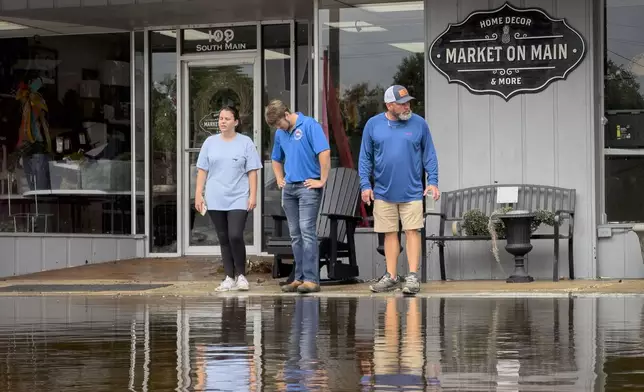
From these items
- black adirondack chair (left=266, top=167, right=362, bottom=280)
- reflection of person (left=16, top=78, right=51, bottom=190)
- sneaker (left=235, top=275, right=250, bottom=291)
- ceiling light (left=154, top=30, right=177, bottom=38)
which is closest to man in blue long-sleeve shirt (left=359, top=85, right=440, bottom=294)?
black adirondack chair (left=266, top=167, right=362, bottom=280)

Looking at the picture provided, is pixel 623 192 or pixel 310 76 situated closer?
pixel 623 192

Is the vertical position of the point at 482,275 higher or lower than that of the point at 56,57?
lower

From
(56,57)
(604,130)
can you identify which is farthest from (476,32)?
(56,57)

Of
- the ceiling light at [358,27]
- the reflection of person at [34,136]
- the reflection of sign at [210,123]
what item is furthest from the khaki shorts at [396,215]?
the reflection of person at [34,136]

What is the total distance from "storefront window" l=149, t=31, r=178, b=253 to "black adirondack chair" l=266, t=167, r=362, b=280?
362 cm

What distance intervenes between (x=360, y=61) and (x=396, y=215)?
3165 mm

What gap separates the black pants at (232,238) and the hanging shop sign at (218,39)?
4.63 m

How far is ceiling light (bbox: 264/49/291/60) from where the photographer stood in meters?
17.4

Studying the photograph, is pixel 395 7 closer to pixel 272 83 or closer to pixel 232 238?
pixel 272 83

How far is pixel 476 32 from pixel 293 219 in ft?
10.9

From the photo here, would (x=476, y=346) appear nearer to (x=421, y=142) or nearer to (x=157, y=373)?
(x=157, y=373)

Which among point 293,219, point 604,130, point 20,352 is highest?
point 604,130

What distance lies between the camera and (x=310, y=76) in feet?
56.3

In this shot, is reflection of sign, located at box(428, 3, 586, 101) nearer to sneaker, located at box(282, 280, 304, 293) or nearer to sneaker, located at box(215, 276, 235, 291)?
sneaker, located at box(282, 280, 304, 293)
